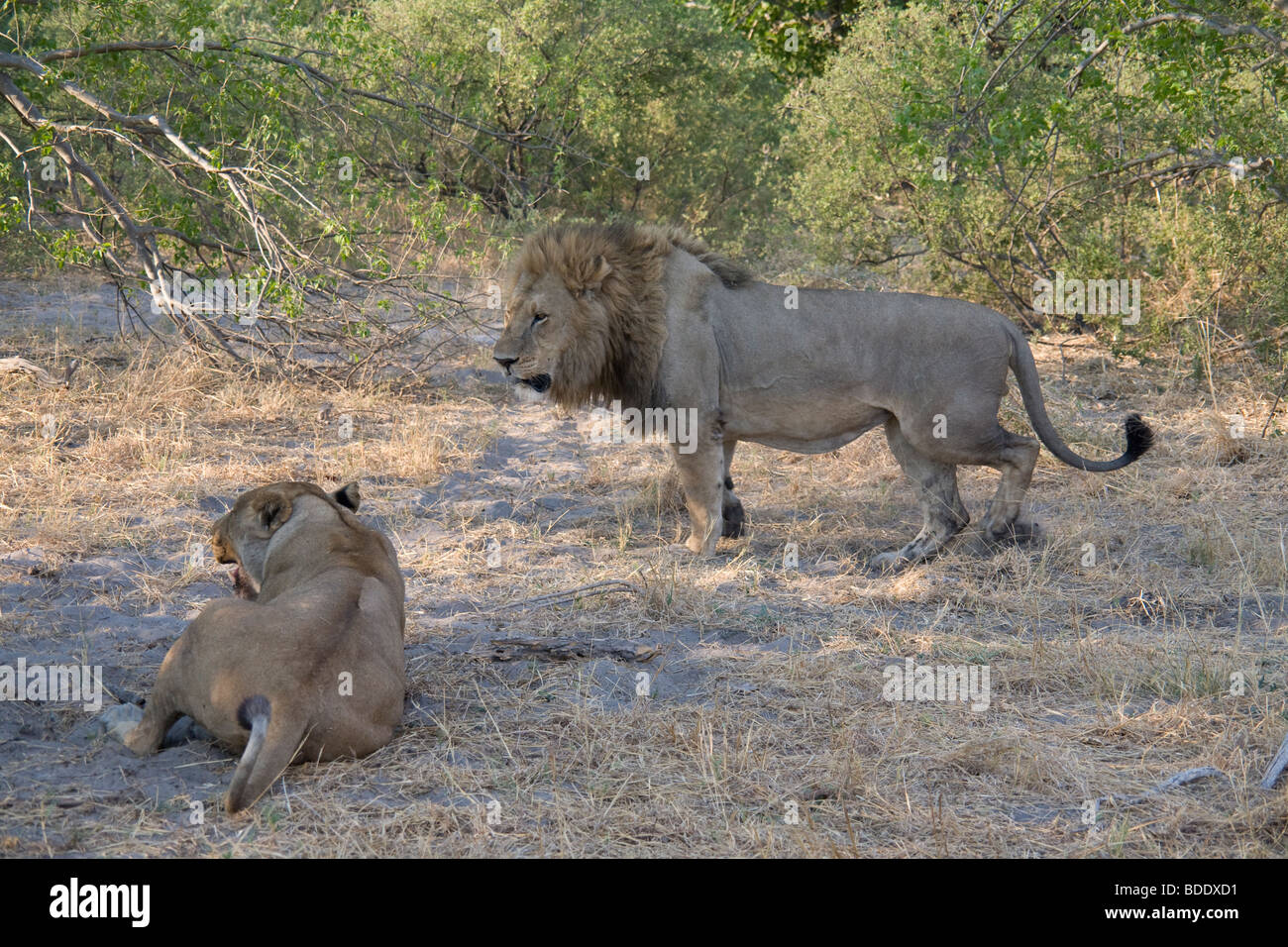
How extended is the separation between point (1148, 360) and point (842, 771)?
7.12m

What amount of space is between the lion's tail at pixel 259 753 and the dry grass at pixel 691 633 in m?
0.07

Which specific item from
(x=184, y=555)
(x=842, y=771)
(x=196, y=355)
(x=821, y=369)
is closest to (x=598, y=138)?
(x=196, y=355)

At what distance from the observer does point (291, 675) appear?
3.88 metres

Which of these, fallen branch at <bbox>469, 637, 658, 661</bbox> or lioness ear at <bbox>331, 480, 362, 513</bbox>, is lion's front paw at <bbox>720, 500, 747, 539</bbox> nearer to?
fallen branch at <bbox>469, 637, 658, 661</bbox>

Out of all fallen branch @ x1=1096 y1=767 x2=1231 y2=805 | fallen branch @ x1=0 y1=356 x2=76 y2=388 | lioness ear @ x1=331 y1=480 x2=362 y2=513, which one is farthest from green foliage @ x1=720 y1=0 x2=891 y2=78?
fallen branch @ x1=1096 y1=767 x2=1231 y2=805

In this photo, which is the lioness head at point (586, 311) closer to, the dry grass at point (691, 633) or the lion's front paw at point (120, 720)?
the dry grass at point (691, 633)

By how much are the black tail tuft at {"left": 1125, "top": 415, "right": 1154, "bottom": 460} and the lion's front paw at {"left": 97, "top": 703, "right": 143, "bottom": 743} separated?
4.85 metres

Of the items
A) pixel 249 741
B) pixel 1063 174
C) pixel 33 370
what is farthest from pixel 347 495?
pixel 1063 174

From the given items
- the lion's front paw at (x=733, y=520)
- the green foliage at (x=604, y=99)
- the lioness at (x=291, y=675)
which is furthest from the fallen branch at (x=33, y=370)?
the lioness at (x=291, y=675)

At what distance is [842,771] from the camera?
4.00 metres

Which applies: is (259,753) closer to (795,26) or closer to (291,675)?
(291,675)

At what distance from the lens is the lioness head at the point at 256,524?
498 centimetres

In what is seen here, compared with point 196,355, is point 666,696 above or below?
below

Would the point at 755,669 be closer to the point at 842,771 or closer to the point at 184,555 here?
the point at 842,771
